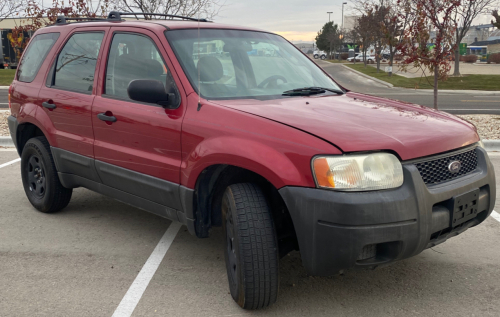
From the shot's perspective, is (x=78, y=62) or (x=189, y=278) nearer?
(x=189, y=278)

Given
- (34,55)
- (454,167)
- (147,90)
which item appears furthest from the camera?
(34,55)

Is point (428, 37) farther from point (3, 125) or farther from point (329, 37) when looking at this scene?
point (329, 37)

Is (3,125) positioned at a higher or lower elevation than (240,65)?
lower

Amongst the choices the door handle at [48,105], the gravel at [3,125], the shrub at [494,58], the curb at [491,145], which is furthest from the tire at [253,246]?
the shrub at [494,58]

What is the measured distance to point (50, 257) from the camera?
13.8ft

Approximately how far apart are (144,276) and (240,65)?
1.69 m

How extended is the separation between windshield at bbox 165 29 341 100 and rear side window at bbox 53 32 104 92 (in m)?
0.92

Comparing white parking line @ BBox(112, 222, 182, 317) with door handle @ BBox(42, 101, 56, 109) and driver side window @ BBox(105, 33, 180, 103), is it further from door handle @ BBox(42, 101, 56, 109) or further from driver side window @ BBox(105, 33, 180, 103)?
door handle @ BBox(42, 101, 56, 109)

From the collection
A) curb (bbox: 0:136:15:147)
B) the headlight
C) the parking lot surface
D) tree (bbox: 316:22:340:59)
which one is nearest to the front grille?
the headlight

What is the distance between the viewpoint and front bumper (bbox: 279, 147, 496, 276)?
2.78m

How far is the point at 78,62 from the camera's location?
4699 mm

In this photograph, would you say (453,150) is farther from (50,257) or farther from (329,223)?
(50,257)

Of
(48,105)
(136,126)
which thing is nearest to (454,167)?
(136,126)

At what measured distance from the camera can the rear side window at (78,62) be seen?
4.52 metres
